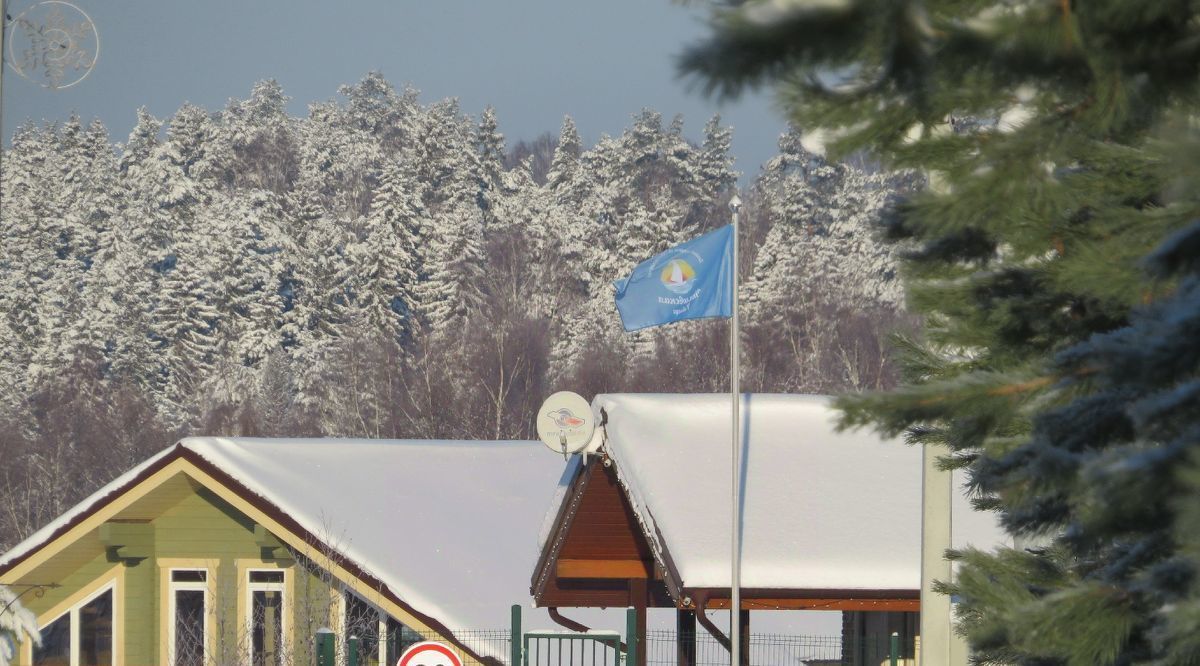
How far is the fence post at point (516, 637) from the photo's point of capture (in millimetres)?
17422

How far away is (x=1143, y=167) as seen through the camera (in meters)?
5.70

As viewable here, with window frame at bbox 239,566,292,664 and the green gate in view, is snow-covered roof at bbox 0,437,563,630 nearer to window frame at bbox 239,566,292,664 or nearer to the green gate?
window frame at bbox 239,566,292,664

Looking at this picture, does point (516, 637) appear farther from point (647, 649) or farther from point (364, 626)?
point (364, 626)

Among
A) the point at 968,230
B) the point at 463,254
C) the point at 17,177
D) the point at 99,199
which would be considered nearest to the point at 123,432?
the point at 463,254

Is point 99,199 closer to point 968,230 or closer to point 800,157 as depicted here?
point 800,157

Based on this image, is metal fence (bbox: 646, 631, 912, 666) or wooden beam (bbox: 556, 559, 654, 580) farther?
metal fence (bbox: 646, 631, 912, 666)

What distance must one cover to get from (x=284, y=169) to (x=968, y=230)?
324 feet

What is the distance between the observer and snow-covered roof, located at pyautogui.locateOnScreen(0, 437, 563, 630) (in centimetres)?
2078

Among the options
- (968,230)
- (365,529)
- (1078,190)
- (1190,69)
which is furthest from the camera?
(365,529)

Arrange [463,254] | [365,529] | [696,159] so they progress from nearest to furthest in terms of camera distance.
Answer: [365,529] < [463,254] < [696,159]

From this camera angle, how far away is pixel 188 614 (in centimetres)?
2320

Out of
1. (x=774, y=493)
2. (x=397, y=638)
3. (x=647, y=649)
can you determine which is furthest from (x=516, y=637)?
(x=397, y=638)

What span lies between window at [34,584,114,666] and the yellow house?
2 cm

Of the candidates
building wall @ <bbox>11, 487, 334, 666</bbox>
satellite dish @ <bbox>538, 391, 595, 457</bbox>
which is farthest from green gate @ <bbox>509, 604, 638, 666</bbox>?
building wall @ <bbox>11, 487, 334, 666</bbox>
